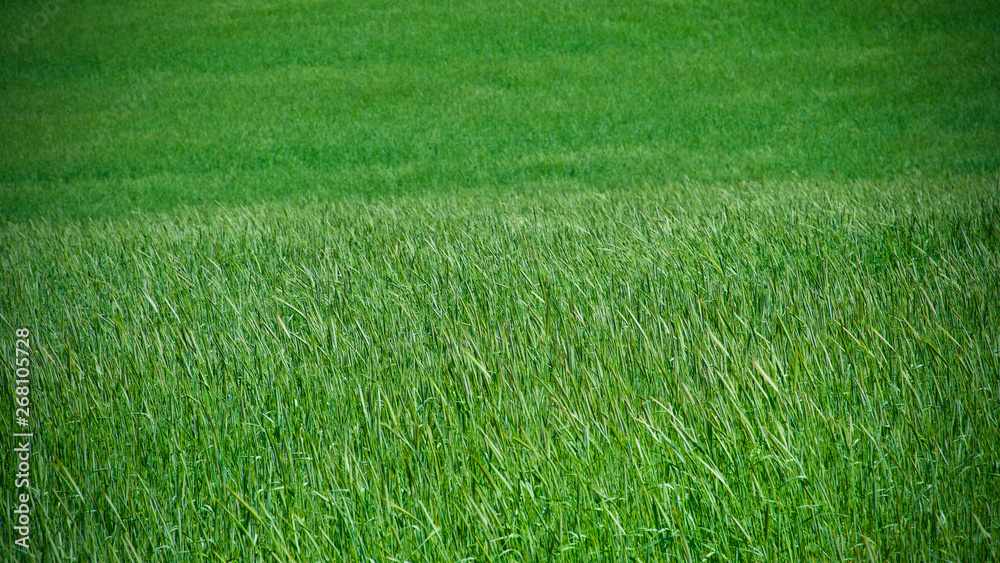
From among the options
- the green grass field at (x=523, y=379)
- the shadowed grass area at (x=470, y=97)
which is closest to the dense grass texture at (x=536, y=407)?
the green grass field at (x=523, y=379)

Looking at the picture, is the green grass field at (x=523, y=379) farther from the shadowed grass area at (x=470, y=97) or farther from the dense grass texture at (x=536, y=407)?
the shadowed grass area at (x=470, y=97)

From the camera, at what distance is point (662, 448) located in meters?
1.85

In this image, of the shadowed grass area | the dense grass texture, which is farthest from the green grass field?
the shadowed grass area

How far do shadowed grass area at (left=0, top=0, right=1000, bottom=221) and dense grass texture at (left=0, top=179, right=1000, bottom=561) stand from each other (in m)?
6.29

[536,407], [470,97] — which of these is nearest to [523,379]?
[536,407]

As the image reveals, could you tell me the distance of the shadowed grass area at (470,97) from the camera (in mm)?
11406

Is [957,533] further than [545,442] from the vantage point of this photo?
No

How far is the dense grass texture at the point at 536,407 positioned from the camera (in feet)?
5.47

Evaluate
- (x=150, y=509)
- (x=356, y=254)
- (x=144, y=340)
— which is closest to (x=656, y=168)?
(x=356, y=254)

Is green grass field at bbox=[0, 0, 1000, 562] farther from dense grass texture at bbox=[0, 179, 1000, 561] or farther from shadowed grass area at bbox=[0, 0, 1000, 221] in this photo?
shadowed grass area at bbox=[0, 0, 1000, 221]

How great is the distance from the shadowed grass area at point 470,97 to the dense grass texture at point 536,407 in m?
6.29

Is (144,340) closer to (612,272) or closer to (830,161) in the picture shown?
(612,272)

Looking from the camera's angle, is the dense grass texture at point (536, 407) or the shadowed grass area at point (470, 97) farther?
the shadowed grass area at point (470, 97)

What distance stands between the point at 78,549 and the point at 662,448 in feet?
4.66
